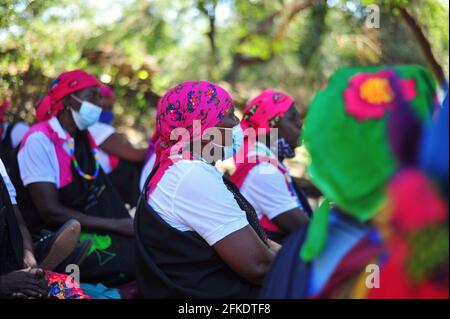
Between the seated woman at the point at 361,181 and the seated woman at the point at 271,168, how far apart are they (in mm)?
1877

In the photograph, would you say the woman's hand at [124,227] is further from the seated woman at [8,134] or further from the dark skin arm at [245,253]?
the dark skin arm at [245,253]

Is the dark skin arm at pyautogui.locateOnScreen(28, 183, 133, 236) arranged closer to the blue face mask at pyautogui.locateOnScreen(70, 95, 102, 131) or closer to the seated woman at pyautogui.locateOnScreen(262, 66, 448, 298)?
the blue face mask at pyautogui.locateOnScreen(70, 95, 102, 131)

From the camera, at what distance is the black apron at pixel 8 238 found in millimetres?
3152

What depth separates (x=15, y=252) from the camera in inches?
126

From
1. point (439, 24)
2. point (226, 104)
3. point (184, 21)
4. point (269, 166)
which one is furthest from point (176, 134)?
point (184, 21)

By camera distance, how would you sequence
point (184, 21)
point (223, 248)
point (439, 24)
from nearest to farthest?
point (223, 248) < point (439, 24) < point (184, 21)

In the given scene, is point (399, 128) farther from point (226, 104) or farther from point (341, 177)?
point (226, 104)

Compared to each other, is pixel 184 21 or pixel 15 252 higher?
pixel 184 21

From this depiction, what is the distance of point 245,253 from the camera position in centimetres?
265

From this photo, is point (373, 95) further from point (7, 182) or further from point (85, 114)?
point (85, 114)

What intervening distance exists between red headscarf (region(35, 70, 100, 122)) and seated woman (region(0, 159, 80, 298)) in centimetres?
131

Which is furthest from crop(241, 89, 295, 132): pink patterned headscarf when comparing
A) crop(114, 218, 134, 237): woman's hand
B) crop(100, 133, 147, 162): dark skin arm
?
crop(100, 133, 147, 162): dark skin arm

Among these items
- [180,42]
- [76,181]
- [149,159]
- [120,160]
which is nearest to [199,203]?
[76,181]

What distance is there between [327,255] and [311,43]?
48.8ft
